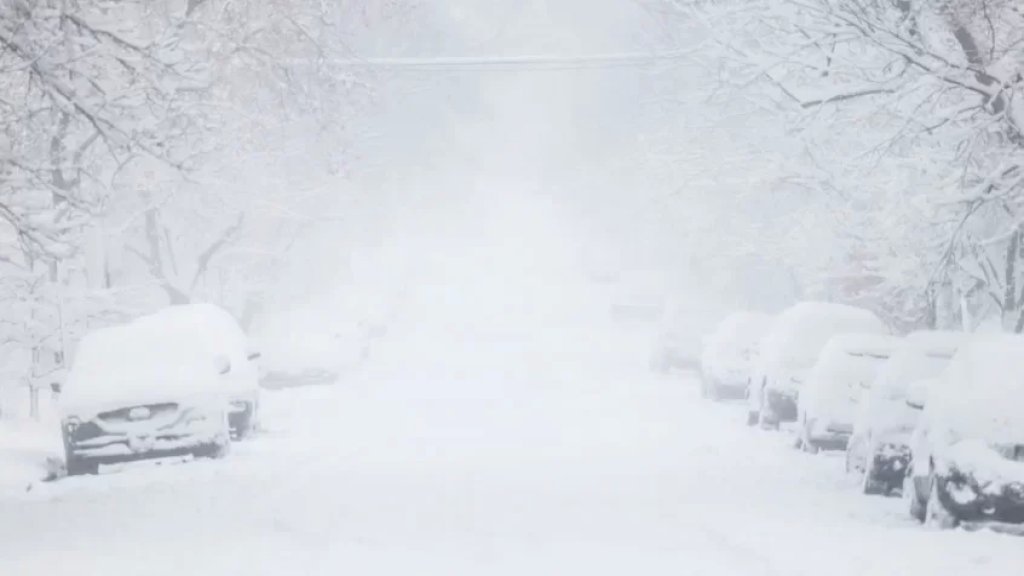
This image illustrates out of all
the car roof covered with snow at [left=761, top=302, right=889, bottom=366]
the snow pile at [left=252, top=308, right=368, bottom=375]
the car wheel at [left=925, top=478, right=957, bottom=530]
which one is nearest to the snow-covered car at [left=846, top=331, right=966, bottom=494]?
the car wheel at [left=925, top=478, right=957, bottom=530]

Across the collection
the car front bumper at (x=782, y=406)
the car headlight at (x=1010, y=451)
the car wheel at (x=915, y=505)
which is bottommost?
the car front bumper at (x=782, y=406)

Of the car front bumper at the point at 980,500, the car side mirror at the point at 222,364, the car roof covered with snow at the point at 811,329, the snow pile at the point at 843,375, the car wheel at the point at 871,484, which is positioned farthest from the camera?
the car roof covered with snow at the point at 811,329

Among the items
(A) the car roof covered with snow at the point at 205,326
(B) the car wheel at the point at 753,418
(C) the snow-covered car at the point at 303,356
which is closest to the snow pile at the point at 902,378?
(B) the car wheel at the point at 753,418

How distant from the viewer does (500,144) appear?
117938 mm

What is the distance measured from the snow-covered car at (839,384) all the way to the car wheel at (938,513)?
17.7ft

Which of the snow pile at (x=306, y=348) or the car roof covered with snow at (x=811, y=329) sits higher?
the car roof covered with snow at (x=811, y=329)

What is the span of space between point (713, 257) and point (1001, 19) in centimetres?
3217

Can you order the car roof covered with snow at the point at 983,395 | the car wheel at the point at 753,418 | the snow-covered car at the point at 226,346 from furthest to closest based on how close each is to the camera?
1. the car wheel at the point at 753,418
2. the snow-covered car at the point at 226,346
3. the car roof covered with snow at the point at 983,395

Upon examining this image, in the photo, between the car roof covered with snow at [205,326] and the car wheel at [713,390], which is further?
the car wheel at [713,390]

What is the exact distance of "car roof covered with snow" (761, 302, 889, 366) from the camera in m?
20.9

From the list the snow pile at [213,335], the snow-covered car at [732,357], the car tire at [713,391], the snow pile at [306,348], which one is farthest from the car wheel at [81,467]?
the car tire at [713,391]

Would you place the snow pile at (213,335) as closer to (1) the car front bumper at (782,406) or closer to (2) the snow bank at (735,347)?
(1) the car front bumper at (782,406)

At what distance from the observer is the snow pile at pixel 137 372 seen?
51.1 ft

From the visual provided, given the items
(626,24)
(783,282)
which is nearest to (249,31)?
(783,282)
